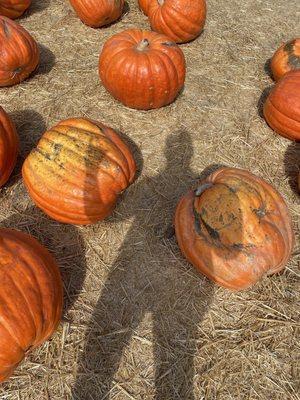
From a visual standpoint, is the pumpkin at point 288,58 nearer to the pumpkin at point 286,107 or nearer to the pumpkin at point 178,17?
the pumpkin at point 286,107

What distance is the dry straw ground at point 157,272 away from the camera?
9.19 ft

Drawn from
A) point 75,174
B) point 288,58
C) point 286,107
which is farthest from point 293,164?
point 75,174

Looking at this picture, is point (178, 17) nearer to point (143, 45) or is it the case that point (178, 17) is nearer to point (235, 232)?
point (143, 45)

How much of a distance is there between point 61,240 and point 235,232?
65.0 inches

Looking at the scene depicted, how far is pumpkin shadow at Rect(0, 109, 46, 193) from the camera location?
4068 millimetres

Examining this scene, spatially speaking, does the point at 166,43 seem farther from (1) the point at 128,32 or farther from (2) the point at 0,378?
(2) the point at 0,378

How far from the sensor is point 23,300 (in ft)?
8.10

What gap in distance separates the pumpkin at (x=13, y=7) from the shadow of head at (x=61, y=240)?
3.47m

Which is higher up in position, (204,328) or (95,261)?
(95,261)

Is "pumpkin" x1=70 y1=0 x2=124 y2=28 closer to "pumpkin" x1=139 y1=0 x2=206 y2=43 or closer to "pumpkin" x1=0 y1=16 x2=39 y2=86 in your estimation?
"pumpkin" x1=139 y1=0 x2=206 y2=43

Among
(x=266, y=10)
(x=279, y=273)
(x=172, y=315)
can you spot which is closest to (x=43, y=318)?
(x=172, y=315)

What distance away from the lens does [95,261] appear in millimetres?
3361

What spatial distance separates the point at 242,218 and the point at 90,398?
1820 mm

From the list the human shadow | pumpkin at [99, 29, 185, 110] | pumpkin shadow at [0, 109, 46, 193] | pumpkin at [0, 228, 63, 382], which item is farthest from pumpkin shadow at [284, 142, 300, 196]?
pumpkin shadow at [0, 109, 46, 193]
